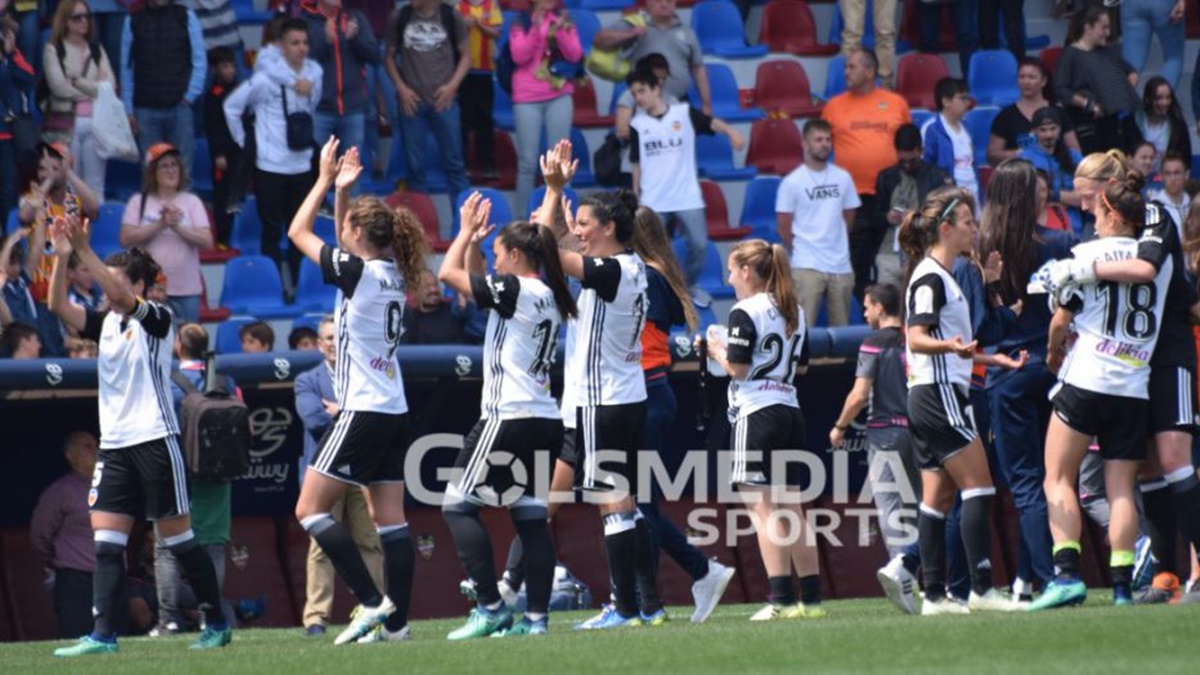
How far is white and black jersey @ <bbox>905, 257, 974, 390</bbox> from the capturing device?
30.4 ft

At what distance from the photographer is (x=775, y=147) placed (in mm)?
17531

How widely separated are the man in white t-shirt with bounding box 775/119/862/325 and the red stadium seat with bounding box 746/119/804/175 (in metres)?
1.60

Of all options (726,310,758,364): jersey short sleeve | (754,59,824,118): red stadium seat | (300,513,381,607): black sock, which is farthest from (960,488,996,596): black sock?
(754,59,824,118): red stadium seat

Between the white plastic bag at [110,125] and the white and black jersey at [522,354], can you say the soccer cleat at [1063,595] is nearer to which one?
the white and black jersey at [522,354]

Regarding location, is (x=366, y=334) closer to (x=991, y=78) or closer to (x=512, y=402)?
(x=512, y=402)

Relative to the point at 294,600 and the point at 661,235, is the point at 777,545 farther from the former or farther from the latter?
the point at 294,600

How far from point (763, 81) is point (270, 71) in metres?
4.93

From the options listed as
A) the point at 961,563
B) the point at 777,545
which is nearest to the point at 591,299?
the point at 777,545

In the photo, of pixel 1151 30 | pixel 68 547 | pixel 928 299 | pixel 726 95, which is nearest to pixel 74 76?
pixel 68 547

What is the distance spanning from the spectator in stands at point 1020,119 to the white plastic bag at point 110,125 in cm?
681

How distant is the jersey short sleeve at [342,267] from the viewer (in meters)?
9.12

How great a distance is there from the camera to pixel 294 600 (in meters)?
13.3

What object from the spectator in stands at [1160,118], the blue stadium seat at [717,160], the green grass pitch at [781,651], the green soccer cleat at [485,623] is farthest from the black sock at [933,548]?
the spectator in stands at [1160,118]

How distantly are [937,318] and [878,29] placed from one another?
9.16 meters
